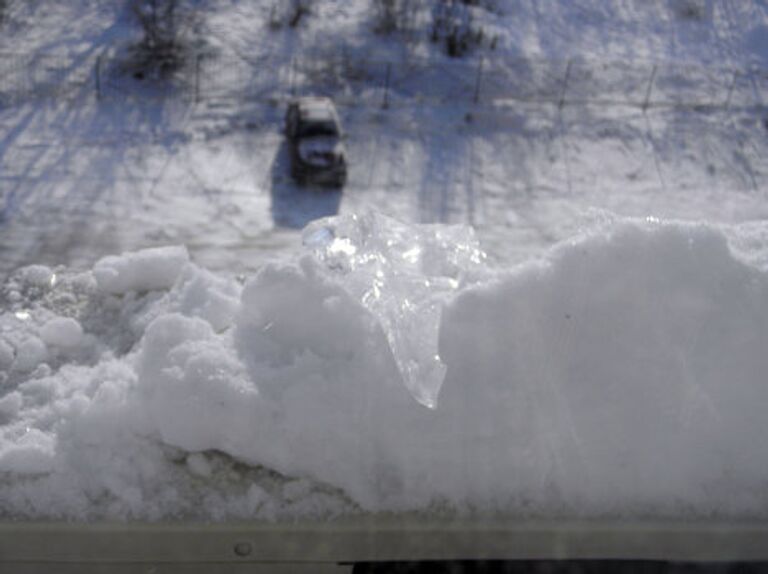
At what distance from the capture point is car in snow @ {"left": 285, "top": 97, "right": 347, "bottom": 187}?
10.8 m

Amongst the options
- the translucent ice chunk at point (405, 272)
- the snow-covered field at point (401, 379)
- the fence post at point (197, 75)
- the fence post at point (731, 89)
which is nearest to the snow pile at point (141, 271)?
the snow-covered field at point (401, 379)

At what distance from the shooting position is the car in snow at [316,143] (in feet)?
35.3

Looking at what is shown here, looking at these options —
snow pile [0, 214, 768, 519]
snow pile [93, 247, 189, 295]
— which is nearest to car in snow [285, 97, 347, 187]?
snow pile [93, 247, 189, 295]

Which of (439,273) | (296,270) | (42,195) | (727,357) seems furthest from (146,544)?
(42,195)

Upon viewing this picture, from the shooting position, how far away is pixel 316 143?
35.8ft

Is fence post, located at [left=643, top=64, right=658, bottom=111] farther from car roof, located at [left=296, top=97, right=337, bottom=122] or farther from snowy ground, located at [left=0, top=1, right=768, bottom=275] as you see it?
car roof, located at [left=296, top=97, right=337, bottom=122]

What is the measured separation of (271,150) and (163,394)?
951 cm

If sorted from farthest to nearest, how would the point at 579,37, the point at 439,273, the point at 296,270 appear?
the point at 579,37
the point at 439,273
the point at 296,270

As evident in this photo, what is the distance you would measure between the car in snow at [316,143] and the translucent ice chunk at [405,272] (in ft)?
26.3

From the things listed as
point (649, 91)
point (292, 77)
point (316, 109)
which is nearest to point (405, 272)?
point (316, 109)

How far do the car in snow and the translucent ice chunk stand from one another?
8.03 meters

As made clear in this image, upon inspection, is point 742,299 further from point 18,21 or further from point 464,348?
point 18,21

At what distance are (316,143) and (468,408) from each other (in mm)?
9061

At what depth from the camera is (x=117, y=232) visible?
30.9 feet
